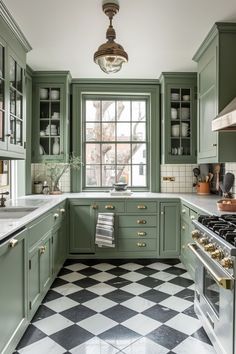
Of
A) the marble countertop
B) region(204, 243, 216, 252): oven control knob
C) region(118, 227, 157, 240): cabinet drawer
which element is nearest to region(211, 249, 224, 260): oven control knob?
region(204, 243, 216, 252): oven control knob

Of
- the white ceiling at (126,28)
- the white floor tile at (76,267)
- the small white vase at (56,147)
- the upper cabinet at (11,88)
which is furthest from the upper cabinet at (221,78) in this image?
the small white vase at (56,147)

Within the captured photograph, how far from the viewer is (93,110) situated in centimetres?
459

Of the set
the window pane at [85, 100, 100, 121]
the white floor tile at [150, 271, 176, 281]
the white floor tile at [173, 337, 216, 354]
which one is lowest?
the white floor tile at [173, 337, 216, 354]

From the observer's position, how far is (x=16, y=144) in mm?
2900

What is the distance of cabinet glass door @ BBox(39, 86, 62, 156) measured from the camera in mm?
4211

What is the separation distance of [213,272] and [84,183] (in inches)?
118

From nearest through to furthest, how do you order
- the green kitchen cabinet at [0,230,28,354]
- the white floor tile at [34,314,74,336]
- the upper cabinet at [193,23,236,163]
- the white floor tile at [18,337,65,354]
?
the green kitchen cabinet at [0,230,28,354] → the white floor tile at [18,337,65,354] → the white floor tile at [34,314,74,336] → the upper cabinet at [193,23,236,163]

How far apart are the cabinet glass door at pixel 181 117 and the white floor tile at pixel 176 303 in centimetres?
206

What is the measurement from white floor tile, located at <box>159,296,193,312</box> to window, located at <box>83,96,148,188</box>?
2052 millimetres

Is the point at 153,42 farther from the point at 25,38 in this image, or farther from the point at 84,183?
the point at 84,183

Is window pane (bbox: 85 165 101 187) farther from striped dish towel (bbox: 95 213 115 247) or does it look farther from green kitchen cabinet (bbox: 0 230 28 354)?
green kitchen cabinet (bbox: 0 230 28 354)

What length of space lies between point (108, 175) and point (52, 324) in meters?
2.55

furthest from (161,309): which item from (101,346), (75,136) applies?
(75,136)

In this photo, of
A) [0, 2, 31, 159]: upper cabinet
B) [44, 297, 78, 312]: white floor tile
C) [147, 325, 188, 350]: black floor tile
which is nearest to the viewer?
[147, 325, 188, 350]: black floor tile
